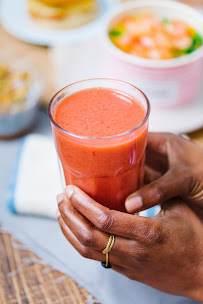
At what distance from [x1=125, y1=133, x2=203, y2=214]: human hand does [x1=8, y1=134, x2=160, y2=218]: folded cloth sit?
116 mm

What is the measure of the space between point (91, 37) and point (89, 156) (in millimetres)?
1062

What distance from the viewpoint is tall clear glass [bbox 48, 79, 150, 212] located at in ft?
2.22

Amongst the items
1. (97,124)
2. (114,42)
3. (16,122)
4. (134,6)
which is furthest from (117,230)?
(134,6)

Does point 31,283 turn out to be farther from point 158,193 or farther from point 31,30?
point 31,30

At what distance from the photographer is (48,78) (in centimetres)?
150

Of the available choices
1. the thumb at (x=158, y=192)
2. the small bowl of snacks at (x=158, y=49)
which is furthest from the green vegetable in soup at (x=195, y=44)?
the thumb at (x=158, y=192)

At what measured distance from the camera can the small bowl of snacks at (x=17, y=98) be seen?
4.09 feet

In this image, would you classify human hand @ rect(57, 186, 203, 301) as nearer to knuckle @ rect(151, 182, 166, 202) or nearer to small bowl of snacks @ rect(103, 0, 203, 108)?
knuckle @ rect(151, 182, 166, 202)

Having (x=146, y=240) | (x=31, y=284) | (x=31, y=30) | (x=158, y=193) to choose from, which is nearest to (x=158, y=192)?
(x=158, y=193)

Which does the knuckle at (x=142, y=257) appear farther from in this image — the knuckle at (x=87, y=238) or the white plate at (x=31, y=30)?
the white plate at (x=31, y=30)

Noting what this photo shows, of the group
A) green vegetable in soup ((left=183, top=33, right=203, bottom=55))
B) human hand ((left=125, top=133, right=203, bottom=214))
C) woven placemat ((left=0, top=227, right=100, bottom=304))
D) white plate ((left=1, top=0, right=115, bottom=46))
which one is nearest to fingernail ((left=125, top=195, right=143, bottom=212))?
human hand ((left=125, top=133, right=203, bottom=214))

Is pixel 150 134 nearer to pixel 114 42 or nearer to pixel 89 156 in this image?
pixel 89 156

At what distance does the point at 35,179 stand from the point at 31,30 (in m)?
0.86

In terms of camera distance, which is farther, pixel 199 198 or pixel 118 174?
pixel 199 198
